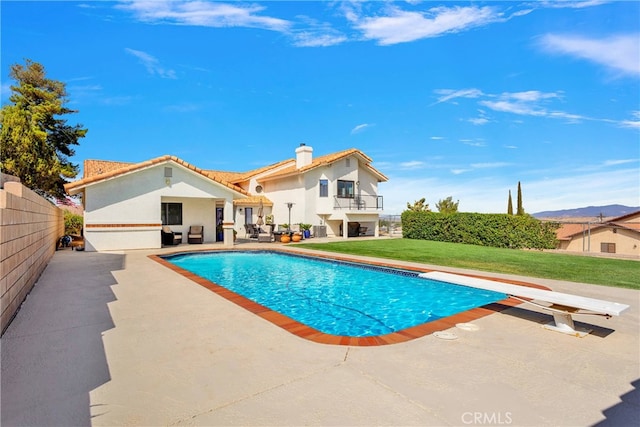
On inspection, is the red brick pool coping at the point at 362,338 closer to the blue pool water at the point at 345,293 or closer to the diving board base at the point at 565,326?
the diving board base at the point at 565,326

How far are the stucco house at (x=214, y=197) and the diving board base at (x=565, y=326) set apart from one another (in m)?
16.0

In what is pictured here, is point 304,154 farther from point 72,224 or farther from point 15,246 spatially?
point 15,246

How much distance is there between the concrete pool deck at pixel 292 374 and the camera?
9.09 ft

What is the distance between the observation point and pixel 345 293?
9.11m

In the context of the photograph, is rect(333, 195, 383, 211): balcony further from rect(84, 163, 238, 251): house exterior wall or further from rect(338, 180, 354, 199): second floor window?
rect(84, 163, 238, 251): house exterior wall

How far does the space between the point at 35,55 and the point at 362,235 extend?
99.3 feet

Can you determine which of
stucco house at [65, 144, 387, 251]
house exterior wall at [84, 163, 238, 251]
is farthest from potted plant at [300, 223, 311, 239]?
house exterior wall at [84, 163, 238, 251]

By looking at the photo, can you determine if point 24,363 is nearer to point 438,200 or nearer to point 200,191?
point 200,191

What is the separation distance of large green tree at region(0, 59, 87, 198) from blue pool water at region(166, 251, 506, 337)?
57.6 feet

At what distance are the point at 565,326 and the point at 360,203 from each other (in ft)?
78.4

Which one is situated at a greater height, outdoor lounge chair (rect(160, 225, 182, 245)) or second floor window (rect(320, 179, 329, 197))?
second floor window (rect(320, 179, 329, 197))

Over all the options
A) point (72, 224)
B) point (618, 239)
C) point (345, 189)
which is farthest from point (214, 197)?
point (618, 239)

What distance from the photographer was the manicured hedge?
19750 millimetres

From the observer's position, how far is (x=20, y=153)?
22203 mm
